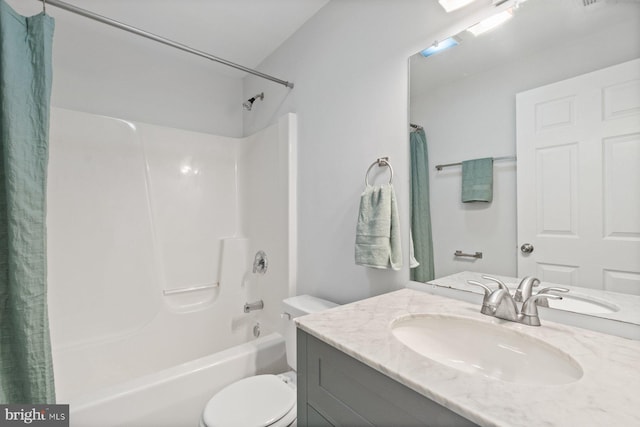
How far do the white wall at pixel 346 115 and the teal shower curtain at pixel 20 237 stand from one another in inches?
45.8

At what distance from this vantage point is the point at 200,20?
5.82 feet

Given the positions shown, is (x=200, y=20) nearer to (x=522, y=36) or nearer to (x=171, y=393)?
(x=522, y=36)

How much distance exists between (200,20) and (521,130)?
A: 1.87 meters

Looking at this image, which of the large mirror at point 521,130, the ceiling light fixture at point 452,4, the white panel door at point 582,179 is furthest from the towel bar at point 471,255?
the ceiling light fixture at point 452,4

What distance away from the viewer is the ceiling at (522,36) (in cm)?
79

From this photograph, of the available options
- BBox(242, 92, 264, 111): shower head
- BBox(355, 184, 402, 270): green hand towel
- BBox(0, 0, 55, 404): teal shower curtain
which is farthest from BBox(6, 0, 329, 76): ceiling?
BBox(355, 184, 402, 270): green hand towel

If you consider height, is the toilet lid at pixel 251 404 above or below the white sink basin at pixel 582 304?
below

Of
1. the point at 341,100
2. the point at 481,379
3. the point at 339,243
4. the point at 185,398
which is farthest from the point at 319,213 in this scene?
the point at 481,379

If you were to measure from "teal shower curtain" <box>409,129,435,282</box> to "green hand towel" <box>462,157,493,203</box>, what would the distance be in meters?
0.14

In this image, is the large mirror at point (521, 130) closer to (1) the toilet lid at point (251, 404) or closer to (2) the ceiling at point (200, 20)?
(1) the toilet lid at point (251, 404)

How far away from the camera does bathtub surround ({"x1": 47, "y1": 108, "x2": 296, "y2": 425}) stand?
1633mm

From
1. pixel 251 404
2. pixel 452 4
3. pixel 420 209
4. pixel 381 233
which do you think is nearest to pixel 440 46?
pixel 452 4

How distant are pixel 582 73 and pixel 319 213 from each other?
3.89 ft

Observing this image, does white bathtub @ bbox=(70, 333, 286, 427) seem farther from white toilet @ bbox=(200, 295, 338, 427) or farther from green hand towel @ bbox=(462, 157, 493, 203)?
green hand towel @ bbox=(462, 157, 493, 203)
